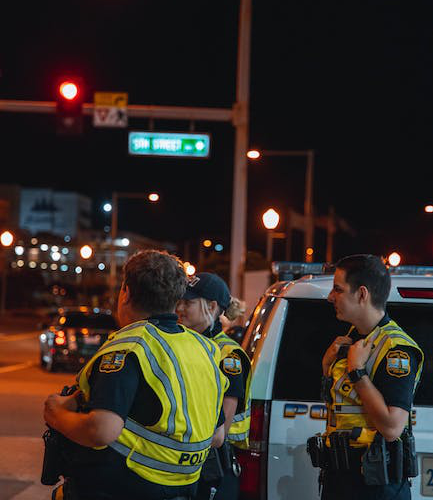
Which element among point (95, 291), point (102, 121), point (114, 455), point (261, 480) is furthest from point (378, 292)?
point (95, 291)

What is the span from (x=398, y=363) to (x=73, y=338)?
1644cm

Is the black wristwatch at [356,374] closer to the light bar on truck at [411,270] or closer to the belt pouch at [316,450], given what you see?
the belt pouch at [316,450]

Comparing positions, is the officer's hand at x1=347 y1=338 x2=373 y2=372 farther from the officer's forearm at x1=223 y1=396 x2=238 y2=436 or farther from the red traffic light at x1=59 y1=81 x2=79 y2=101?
the red traffic light at x1=59 y1=81 x2=79 y2=101

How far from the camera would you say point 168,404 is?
9.84 ft

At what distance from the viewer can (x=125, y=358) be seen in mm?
2908

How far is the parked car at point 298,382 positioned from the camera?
4.12 meters

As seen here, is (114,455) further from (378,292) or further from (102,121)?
(102,121)

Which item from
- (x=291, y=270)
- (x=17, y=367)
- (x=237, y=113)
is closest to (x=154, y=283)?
(x=291, y=270)

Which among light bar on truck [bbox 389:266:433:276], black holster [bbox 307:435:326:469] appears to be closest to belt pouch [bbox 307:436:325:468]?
black holster [bbox 307:435:326:469]

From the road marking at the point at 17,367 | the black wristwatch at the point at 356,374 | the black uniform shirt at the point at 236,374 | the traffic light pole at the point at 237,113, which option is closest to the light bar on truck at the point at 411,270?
the black uniform shirt at the point at 236,374

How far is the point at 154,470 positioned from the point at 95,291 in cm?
9004

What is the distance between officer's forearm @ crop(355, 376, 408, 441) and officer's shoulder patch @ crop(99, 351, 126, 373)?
112 cm

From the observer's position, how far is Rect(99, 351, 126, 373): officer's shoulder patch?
2.88 meters

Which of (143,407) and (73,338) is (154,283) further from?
(73,338)
